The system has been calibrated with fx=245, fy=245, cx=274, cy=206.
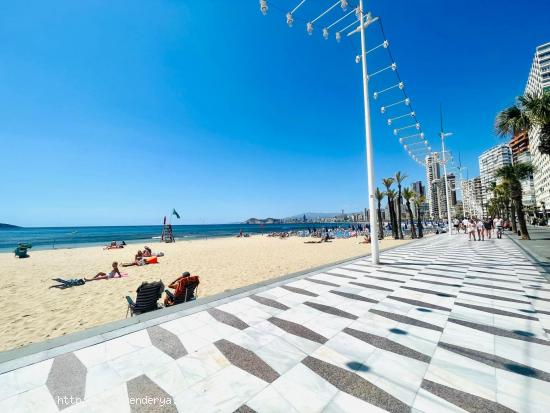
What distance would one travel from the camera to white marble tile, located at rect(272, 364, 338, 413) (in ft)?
7.71

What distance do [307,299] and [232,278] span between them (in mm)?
5085

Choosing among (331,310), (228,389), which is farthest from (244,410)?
(331,310)

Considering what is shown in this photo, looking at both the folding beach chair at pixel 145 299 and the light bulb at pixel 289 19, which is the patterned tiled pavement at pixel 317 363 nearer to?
the folding beach chair at pixel 145 299

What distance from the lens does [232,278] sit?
9930mm

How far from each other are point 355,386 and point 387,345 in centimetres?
110

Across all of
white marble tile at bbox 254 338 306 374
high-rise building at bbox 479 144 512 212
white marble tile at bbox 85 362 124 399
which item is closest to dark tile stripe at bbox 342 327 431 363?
white marble tile at bbox 254 338 306 374

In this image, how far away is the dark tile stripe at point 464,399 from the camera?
2.24 meters

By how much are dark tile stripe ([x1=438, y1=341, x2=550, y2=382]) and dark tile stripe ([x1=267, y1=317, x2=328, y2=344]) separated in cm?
166

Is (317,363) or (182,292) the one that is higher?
(182,292)

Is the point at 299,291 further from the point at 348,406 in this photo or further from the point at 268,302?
the point at 348,406

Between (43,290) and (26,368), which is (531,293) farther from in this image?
(43,290)

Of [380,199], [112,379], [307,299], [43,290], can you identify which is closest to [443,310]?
[307,299]

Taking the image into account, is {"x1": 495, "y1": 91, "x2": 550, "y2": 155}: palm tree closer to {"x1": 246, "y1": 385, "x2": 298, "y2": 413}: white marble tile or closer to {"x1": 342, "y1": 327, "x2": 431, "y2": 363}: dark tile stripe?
{"x1": 342, "y1": 327, "x2": 431, "y2": 363}: dark tile stripe

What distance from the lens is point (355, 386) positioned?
8.50 feet
